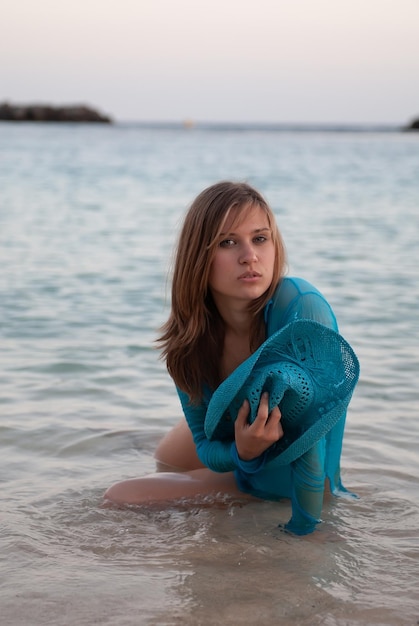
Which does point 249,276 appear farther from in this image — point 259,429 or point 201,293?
point 259,429

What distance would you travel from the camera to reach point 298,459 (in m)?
3.18

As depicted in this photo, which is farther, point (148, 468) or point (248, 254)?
point (148, 468)

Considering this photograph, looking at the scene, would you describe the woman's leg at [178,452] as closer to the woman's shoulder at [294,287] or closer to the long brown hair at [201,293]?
the long brown hair at [201,293]

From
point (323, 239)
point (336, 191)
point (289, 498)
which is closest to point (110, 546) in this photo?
point (289, 498)

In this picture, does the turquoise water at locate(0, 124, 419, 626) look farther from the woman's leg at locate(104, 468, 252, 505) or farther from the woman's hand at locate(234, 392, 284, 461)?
the woman's hand at locate(234, 392, 284, 461)

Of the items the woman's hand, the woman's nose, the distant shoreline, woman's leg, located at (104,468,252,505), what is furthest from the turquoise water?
the distant shoreline

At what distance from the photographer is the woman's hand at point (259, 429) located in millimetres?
3006

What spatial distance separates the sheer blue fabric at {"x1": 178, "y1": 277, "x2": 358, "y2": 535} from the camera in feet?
10.5

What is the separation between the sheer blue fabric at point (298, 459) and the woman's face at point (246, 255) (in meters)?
0.11

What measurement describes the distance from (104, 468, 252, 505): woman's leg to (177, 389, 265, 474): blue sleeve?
12.2 inches

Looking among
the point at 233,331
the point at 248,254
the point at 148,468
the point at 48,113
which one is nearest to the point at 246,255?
the point at 248,254

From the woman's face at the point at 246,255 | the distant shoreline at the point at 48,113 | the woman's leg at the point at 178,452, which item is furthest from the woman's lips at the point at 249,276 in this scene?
the distant shoreline at the point at 48,113

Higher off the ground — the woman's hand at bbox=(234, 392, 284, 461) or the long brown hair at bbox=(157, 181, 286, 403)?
the long brown hair at bbox=(157, 181, 286, 403)

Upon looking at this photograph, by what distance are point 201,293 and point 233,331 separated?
0.91ft
